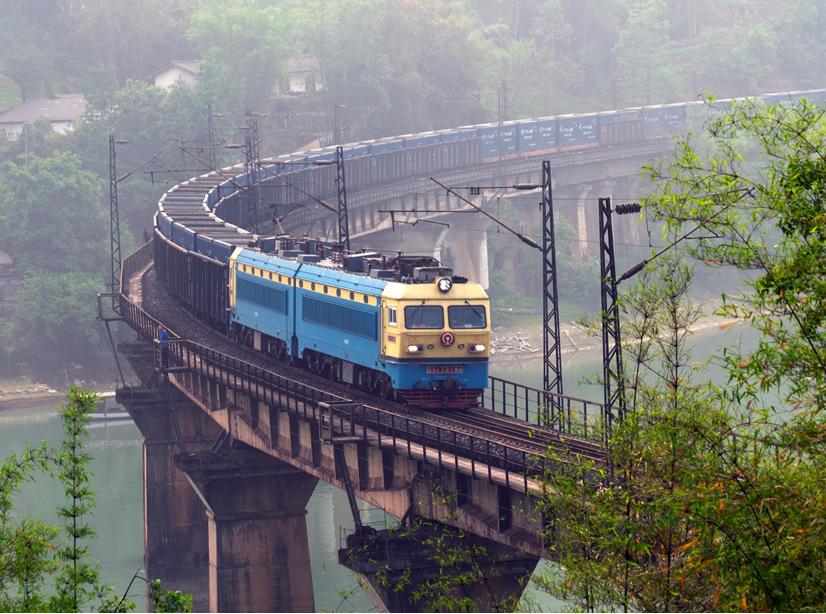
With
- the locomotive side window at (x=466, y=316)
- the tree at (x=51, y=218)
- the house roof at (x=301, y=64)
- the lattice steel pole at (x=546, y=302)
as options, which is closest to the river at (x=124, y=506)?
the lattice steel pole at (x=546, y=302)

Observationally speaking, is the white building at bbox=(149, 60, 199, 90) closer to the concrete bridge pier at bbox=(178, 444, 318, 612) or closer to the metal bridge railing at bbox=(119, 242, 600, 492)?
the metal bridge railing at bbox=(119, 242, 600, 492)

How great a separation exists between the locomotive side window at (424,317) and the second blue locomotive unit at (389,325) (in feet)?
0.09

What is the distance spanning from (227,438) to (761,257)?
4118cm

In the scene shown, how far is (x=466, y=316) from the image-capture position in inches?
1753

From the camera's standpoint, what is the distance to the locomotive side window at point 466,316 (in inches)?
1747

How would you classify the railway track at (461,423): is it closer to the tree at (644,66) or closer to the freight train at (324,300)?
the freight train at (324,300)

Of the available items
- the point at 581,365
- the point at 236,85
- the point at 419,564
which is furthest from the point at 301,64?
the point at 419,564

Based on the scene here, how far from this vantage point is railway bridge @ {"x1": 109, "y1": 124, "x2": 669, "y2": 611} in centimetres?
3450

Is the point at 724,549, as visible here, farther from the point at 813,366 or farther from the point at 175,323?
the point at 175,323

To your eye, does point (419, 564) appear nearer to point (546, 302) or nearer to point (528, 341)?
point (546, 302)

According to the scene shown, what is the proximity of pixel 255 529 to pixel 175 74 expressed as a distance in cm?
10740

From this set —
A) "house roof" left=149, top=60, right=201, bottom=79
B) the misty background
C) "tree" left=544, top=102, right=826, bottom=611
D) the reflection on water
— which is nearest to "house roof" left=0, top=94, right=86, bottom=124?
the misty background

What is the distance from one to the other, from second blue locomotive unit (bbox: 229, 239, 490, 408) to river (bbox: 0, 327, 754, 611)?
6.34 metres

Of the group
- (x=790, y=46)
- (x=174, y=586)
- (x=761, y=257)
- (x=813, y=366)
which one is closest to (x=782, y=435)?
(x=813, y=366)
